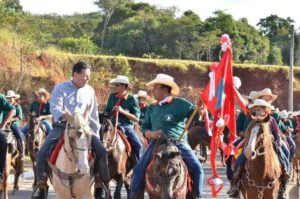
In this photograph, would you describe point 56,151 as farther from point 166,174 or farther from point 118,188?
point 118,188

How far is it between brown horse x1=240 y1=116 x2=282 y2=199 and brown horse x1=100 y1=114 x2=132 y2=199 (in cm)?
332

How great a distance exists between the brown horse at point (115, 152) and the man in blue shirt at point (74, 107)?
3551mm

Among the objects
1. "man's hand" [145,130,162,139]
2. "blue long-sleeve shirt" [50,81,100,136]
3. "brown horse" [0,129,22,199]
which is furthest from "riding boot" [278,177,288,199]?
"brown horse" [0,129,22,199]

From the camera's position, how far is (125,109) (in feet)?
49.9

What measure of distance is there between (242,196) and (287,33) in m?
80.9

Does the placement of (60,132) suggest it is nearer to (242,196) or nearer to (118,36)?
(242,196)

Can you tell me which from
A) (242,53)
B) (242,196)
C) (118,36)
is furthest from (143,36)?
(242,196)

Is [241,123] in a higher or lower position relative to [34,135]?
higher

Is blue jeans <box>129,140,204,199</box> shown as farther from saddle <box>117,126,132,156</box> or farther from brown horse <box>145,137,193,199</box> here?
saddle <box>117,126,132,156</box>

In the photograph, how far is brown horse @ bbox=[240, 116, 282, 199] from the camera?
11625 millimetres

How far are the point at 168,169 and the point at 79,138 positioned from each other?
1.24 metres

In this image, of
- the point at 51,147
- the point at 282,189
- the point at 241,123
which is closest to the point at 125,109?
the point at 241,123

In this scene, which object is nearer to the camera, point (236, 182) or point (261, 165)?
point (261, 165)

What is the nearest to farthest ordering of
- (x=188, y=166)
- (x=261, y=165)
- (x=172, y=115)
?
(x=172, y=115) → (x=188, y=166) → (x=261, y=165)
